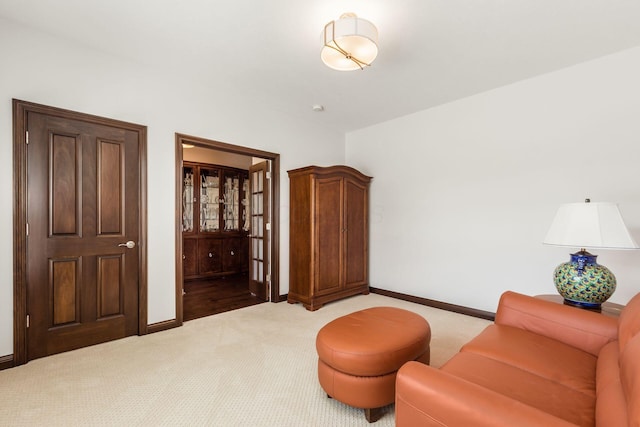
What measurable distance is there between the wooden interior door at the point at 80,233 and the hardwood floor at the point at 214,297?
864 mm

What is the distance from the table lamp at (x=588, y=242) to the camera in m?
1.82

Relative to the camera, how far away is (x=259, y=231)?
4367mm

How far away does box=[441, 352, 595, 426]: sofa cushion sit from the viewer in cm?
111

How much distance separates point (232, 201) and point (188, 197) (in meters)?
0.83

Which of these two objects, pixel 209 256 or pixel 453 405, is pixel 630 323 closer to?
pixel 453 405

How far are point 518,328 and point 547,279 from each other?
1.54m

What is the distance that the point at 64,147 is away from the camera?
2.49m

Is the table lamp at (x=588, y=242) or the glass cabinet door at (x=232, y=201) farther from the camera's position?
the glass cabinet door at (x=232, y=201)

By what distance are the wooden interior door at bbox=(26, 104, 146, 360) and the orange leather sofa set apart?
271 cm

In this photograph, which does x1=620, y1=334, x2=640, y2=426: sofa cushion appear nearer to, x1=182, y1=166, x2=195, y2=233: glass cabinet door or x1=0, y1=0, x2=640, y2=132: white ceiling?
x1=0, y1=0, x2=640, y2=132: white ceiling

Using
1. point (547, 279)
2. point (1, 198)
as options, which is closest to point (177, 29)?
point (1, 198)

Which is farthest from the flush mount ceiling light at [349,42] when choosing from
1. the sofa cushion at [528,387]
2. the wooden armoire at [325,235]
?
the sofa cushion at [528,387]

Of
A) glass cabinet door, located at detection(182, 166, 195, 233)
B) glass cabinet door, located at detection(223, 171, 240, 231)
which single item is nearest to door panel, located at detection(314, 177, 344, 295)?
glass cabinet door, located at detection(223, 171, 240, 231)

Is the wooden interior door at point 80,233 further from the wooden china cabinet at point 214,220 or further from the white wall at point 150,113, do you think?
the wooden china cabinet at point 214,220
